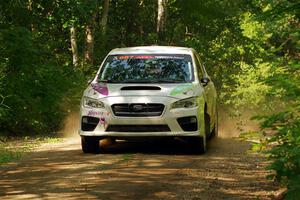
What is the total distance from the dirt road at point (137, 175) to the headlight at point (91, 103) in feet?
2.77

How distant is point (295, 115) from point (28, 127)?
11810 millimetres

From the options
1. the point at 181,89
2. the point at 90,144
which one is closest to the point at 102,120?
the point at 90,144

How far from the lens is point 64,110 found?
18.4m

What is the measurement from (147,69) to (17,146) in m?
3.68

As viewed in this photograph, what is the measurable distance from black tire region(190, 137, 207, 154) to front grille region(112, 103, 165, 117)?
2.58ft

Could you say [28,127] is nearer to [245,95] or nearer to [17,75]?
[17,75]

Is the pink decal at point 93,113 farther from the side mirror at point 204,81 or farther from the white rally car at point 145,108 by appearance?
the side mirror at point 204,81

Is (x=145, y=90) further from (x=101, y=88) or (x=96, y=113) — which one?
(x=96, y=113)

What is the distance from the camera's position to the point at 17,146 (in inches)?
504

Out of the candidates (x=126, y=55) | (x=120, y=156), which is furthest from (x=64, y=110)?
(x=120, y=156)

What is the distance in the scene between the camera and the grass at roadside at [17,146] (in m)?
10.4

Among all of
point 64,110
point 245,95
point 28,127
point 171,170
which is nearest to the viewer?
point 171,170

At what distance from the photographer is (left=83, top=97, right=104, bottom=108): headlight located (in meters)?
10.2

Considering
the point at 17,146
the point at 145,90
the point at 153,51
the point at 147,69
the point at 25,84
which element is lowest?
the point at 17,146
